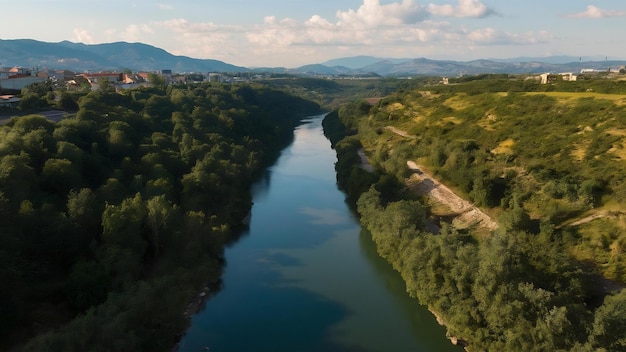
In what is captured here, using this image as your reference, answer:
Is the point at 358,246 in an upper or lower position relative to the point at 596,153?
lower

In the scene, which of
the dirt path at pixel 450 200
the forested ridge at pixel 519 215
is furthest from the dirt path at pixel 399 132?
the dirt path at pixel 450 200

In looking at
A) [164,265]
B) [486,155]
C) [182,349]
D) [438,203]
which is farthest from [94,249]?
[486,155]

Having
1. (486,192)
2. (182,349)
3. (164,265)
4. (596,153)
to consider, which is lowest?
(182,349)

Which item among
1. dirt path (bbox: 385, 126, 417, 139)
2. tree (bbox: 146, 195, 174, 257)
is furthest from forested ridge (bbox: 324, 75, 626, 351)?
tree (bbox: 146, 195, 174, 257)

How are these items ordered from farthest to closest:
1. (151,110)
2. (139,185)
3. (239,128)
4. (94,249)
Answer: (239,128) → (151,110) → (139,185) → (94,249)

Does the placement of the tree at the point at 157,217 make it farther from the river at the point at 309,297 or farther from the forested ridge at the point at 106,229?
the river at the point at 309,297

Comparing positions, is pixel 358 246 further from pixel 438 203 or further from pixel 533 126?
pixel 533 126

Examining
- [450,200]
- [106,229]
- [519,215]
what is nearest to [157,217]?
[106,229]
